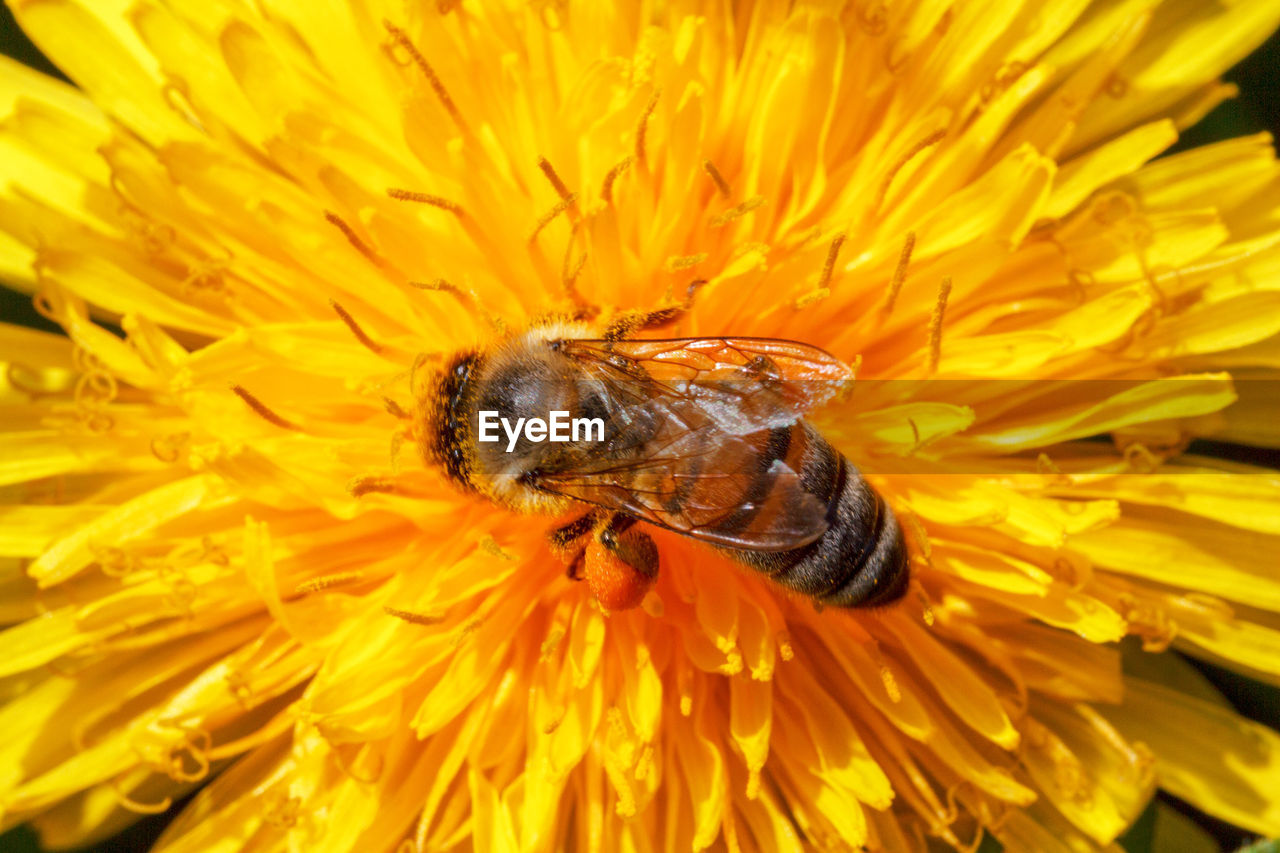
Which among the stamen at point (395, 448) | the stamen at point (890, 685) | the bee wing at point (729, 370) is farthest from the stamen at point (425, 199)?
the stamen at point (890, 685)

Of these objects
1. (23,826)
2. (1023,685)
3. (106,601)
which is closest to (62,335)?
(106,601)

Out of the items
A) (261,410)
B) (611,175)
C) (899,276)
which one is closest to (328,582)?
(261,410)

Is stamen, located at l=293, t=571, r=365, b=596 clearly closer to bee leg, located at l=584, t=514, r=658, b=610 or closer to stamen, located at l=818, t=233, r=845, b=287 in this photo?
bee leg, located at l=584, t=514, r=658, b=610

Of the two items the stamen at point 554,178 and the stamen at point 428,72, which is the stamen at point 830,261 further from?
the stamen at point 428,72

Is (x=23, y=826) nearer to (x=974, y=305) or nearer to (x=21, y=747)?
(x=21, y=747)

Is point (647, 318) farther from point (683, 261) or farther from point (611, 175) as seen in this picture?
point (611, 175)

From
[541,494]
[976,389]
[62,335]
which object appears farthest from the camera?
[62,335]
